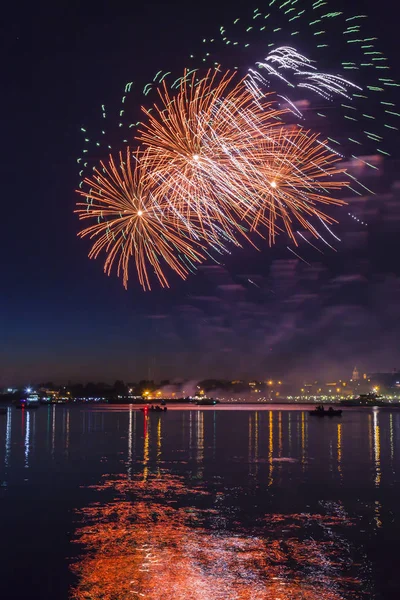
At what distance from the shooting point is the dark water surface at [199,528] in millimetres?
10578

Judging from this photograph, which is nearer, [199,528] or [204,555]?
[204,555]

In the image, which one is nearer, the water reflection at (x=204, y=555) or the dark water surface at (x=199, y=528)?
the water reflection at (x=204, y=555)

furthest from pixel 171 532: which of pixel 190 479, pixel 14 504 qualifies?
pixel 190 479

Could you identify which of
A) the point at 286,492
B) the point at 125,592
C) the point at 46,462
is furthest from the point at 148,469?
the point at 125,592

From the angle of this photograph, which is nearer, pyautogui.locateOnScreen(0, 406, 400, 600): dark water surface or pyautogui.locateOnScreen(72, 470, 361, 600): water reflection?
pyautogui.locateOnScreen(72, 470, 361, 600): water reflection

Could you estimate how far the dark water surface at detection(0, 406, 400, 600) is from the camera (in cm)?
1058

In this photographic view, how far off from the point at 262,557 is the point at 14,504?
8763mm

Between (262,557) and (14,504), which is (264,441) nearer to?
(14,504)

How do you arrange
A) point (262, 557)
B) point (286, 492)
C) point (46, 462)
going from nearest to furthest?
point (262, 557) < point (286, 492) < point (46, 462)

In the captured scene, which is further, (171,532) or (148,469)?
(148,469)

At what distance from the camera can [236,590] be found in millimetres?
10117

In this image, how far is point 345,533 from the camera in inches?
574

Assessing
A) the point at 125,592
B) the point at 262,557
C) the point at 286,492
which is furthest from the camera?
the point at 286,492

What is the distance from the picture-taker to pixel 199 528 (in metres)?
14.8
